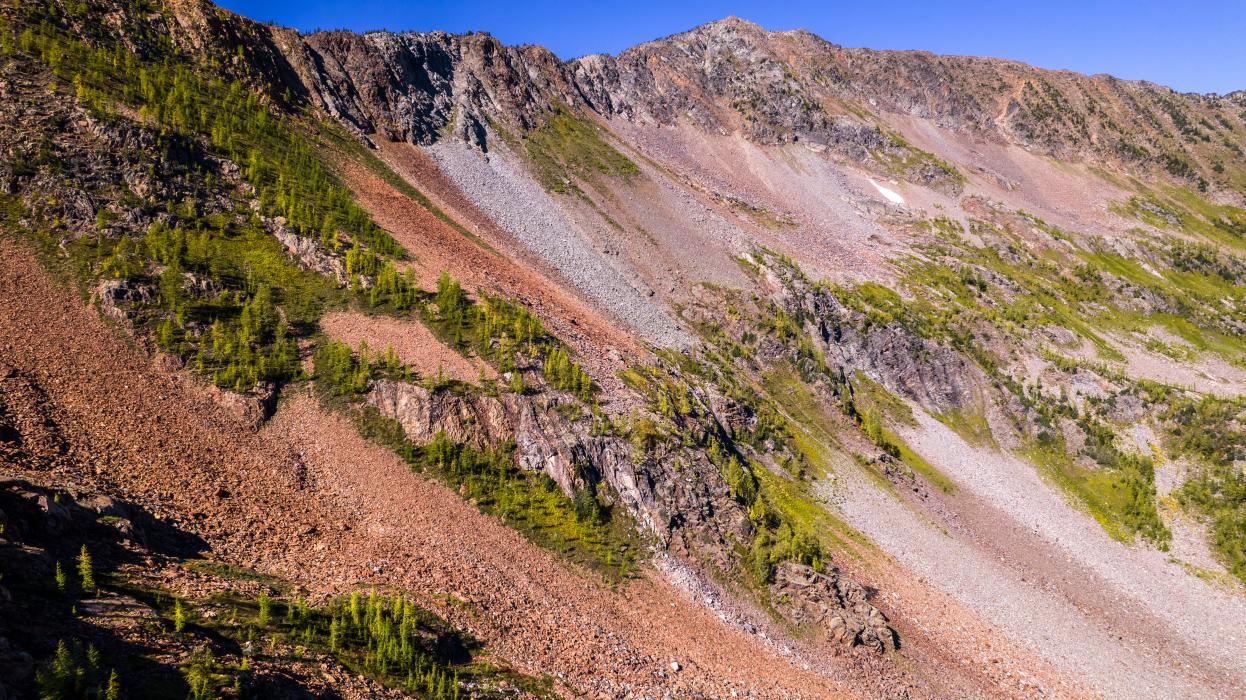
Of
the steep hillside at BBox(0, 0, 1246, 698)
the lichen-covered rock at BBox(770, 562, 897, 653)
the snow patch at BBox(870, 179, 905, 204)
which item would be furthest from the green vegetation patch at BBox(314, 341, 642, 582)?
the snow patch at BBox(870, 179, 905, 204)

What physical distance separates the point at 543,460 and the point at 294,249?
2103 cm

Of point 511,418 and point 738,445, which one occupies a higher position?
point 738,445

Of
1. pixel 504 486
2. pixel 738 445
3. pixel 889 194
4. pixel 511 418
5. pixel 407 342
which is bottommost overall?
pixel 504 486

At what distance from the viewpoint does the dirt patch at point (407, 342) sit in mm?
31016

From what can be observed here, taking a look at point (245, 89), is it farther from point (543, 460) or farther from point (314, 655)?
point (314, 655)

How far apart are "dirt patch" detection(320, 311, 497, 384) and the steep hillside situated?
0.23m

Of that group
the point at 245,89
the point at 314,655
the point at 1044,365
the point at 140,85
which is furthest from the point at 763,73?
the point at 314,655

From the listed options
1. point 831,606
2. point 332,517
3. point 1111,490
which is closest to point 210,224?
point 332,517

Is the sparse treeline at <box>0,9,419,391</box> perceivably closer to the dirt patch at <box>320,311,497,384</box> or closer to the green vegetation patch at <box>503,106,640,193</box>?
the dirt patch at <box>320,311,497,384</box>

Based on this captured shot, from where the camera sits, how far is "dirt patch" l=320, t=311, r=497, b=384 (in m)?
31.0

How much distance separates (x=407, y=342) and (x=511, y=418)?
24.7 feet

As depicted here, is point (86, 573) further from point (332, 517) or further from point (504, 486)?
point (504, 486)

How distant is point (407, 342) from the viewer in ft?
105

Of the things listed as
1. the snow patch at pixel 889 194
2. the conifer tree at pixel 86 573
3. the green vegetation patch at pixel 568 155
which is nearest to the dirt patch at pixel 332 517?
the conifer tree at pixel 86 573
